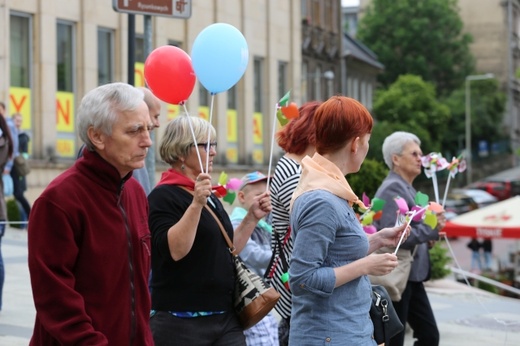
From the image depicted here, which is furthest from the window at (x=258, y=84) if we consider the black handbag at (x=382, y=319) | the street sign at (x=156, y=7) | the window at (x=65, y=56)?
the black handbag at (x=382, y=319)

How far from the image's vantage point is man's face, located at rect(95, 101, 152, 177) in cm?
393

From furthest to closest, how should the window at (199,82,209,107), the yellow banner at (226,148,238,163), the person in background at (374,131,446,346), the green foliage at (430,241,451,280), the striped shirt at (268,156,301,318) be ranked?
the yellow banner at (226,148,238,163), the window at (199,82,209,107), the green foliage at (430,241,451,280), the person in background at (374,131,446,346), the striped shirt at (268,156,301,318)

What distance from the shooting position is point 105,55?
31266mm

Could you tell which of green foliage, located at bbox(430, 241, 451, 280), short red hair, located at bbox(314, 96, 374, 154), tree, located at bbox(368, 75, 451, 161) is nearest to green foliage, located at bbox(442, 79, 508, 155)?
tree, located at bbox(368, 75, 451, 161)

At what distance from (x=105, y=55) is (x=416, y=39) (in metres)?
51.9

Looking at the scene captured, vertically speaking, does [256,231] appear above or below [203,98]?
below

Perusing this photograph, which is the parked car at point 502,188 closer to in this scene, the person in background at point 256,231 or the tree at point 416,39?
the tree at point 416,39

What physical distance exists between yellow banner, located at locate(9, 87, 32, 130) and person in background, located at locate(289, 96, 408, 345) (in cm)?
2344

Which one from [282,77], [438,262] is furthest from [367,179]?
[282,77]

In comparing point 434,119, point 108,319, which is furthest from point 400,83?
point 108,319

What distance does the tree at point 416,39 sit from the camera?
262 feet

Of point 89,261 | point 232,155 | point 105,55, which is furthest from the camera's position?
point 232,155

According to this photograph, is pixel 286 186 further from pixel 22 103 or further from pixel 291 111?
pixel 22 103

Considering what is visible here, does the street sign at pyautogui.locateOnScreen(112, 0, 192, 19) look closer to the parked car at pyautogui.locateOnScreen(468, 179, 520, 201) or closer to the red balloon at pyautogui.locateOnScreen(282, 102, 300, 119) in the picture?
the red balloon at pyautogui.locateOnScreen(282, 102, 300, 119)
